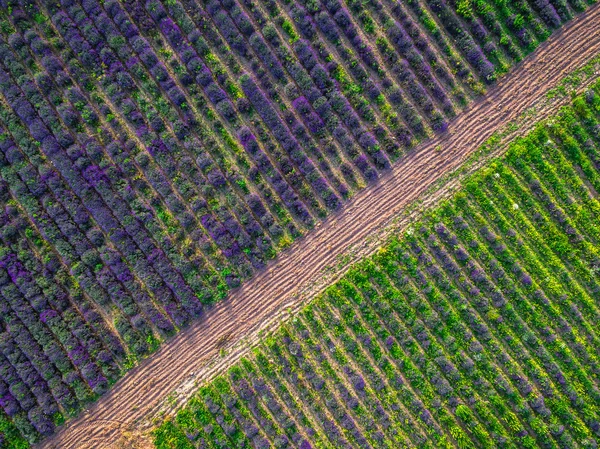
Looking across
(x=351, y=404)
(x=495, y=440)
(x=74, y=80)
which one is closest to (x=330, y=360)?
(x=351, y=404)

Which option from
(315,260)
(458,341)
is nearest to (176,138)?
(315,260)

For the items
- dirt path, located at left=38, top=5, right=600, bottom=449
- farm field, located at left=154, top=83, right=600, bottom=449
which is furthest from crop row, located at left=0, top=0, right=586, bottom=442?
farm field, located at left=154, top=83, right=600, bottom=449

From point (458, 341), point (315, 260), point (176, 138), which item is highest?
point (176, 138)

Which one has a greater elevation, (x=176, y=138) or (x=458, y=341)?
(x=176, y=138)

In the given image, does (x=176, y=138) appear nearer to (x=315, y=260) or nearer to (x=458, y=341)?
(x=315, y=260)

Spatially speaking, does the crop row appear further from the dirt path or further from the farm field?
the farm field

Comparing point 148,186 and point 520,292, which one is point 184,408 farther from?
point 520,292

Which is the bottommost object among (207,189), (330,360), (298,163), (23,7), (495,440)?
(495,440)
